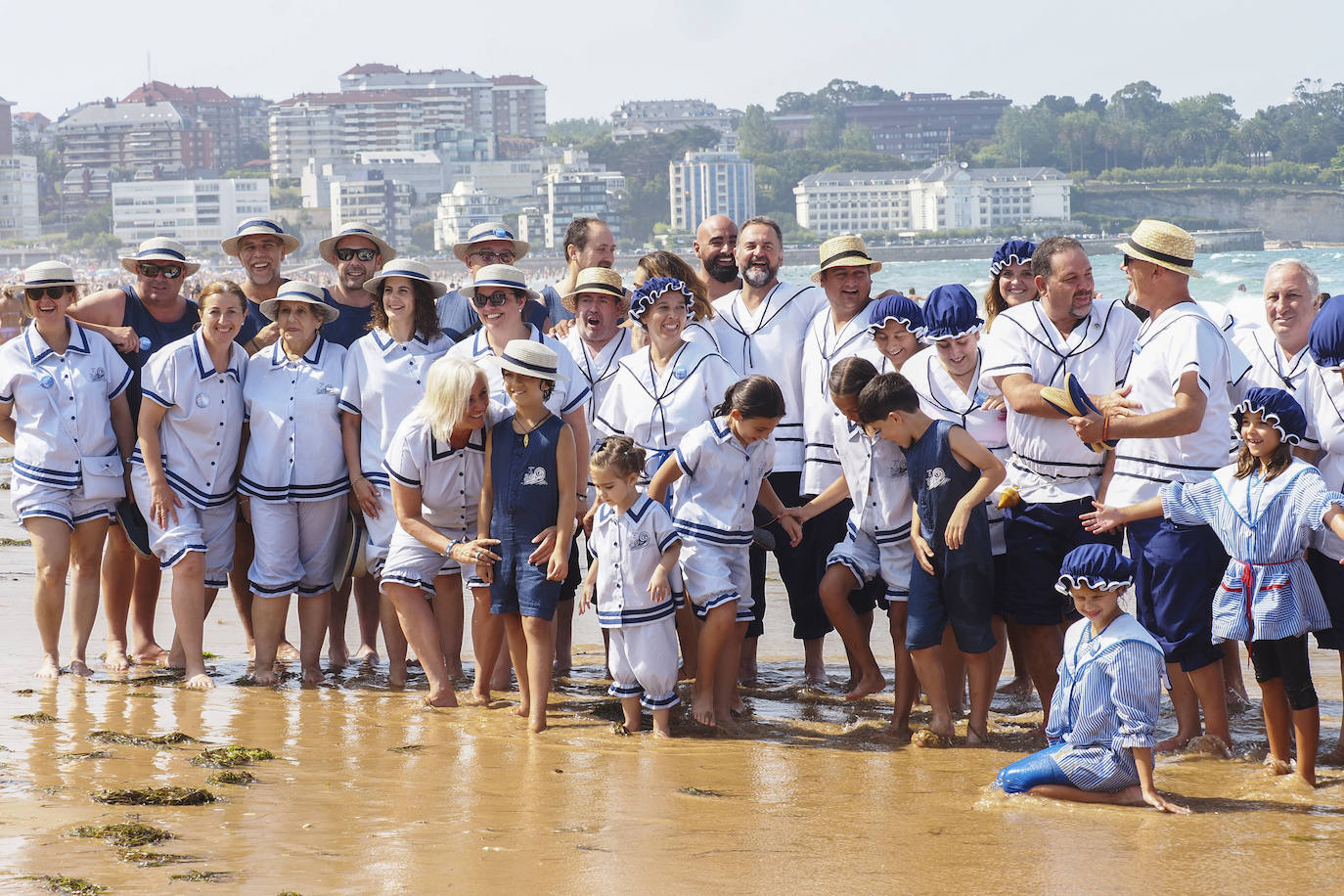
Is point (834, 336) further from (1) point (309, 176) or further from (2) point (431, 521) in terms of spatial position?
(1) point (309, 176)

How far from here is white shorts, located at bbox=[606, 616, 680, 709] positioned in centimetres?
609

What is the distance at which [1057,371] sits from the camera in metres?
6.02

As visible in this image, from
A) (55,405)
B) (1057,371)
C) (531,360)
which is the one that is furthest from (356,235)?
(1057,371)

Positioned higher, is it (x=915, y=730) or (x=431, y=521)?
(x=431, y=521)

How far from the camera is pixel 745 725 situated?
20.8 feet

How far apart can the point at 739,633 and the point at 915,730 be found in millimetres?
835

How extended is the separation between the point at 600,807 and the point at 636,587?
1336mm

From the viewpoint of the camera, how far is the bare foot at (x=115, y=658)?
712 centimetres

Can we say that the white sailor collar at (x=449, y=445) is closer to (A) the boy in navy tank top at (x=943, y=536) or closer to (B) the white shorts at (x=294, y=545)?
(B) the white shorts at (x=294, y=545)

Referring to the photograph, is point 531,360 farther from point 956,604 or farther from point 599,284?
point 956,604

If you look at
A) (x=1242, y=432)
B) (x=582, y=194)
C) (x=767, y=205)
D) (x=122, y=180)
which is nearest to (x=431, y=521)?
(x=1242, y=432)

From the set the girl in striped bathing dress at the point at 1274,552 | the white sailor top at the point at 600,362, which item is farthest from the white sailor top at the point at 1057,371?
the white sailor top at the point at 600,362

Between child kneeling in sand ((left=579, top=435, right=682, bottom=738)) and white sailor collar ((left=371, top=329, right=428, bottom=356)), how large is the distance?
1.33m

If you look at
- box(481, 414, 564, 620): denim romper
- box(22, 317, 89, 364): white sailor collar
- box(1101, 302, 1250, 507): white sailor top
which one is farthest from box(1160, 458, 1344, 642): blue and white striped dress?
box(22, 317, 89, 364): white sailor collar
